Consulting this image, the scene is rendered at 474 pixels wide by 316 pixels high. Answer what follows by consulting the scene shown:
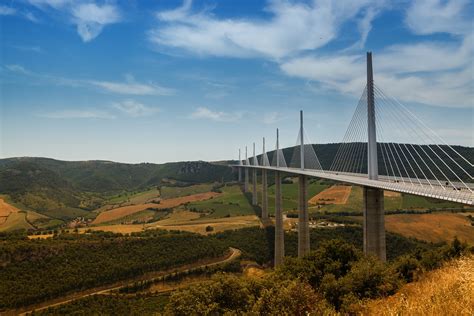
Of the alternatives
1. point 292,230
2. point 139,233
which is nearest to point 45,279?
point 139,233

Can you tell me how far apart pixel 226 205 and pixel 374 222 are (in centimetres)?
8563

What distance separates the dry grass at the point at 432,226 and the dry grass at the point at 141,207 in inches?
2953

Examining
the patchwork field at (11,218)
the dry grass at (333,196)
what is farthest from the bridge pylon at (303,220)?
the patchwork field at (11,218)

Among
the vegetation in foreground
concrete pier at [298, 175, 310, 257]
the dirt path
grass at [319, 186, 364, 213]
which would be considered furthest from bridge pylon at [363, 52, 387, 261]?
grass at [319, 186, 364, 213]

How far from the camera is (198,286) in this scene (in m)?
22.5

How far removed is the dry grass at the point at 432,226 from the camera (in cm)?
5700

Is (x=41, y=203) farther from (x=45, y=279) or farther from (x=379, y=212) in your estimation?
(x=379, y=212)

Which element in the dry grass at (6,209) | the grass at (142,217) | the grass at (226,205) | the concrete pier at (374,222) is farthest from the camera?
the dry grass at (6,209)

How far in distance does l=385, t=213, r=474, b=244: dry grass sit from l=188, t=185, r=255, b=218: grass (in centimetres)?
3975

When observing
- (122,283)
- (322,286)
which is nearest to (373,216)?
(322,286)

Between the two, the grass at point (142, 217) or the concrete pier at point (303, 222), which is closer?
the concrete pier at point (303, 222)

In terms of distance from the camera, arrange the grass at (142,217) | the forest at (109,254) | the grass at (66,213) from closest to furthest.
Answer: the forest at (109,254), the grass at (142,217), the grass at (66,213)

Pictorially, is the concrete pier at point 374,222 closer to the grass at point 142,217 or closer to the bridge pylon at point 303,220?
the bridge pylon at point 303,220

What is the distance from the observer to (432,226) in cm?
6147
